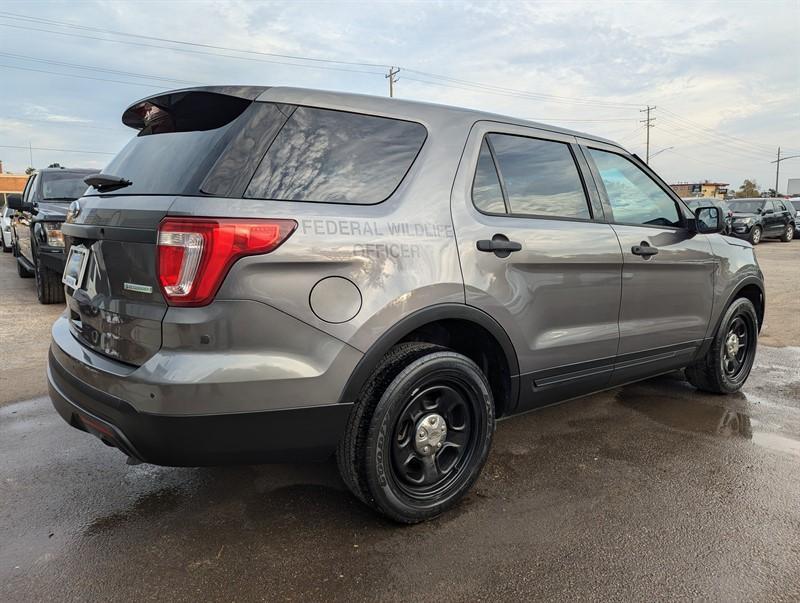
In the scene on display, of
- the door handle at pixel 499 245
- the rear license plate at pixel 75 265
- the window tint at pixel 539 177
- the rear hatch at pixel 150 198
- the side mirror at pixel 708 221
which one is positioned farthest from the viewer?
the side mirror at pixel 708 221

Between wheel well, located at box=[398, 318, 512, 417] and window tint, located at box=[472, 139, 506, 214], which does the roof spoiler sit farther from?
wheel well, located at box=[398, 318, 512, 417]

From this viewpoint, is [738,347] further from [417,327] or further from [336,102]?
[336,102]

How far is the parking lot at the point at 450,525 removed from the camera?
7.29 ft

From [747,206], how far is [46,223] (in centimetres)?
2310

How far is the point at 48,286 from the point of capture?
301 inches

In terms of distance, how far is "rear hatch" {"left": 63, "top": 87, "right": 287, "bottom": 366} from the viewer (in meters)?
2.15

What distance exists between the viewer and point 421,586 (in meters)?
2.21

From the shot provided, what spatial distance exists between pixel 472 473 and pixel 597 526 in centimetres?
60

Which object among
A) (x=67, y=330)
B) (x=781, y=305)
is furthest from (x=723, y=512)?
(x=781, y=305)

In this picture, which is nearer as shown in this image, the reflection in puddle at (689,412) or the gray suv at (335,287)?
the gray suv at (335,287)

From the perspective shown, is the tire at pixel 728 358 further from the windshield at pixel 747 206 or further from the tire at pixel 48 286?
the windshield at pixel 747 206

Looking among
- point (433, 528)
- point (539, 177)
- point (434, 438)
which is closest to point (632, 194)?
point (539, 177)

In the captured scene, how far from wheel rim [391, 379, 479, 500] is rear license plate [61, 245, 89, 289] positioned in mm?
1529

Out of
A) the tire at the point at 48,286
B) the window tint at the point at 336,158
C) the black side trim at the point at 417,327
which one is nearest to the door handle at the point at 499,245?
the black side trim at the point at 417,327
